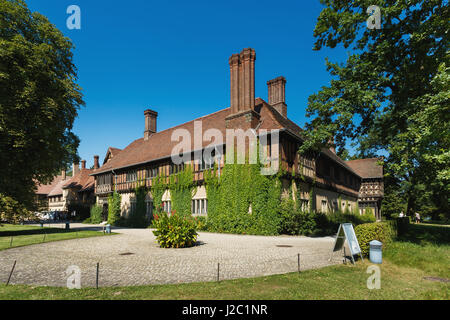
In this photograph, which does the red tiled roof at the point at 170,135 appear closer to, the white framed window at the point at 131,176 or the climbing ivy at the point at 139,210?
the white framed window at the point at 131,176

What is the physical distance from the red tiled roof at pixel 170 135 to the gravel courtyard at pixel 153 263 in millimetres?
9668

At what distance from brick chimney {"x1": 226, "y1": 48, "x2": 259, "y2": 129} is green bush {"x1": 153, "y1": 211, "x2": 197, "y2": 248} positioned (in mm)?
9371

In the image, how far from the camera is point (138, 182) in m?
27.9

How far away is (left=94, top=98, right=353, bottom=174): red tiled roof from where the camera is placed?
2033 cm

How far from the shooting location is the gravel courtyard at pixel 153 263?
710cm

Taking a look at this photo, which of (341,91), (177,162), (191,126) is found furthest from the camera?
(191,126)

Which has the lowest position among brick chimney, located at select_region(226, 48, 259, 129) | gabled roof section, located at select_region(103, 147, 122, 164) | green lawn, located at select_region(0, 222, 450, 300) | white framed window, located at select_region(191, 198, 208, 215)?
green lawn, located at select_region(0, 222, 450, 300)

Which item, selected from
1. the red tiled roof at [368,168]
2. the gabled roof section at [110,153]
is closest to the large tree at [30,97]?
the gabled roof section at [110,153]

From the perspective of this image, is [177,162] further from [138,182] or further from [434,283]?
[434,283]

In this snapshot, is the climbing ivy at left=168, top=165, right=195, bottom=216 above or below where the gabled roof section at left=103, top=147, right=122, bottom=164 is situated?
below

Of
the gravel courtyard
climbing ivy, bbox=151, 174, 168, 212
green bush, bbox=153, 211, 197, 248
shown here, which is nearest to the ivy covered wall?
the gravel courtyard

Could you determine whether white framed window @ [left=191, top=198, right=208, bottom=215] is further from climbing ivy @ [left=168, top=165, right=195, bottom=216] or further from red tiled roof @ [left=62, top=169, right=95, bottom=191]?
red tiled roof @ [left=62, top=169, right=95, bottom=191]
